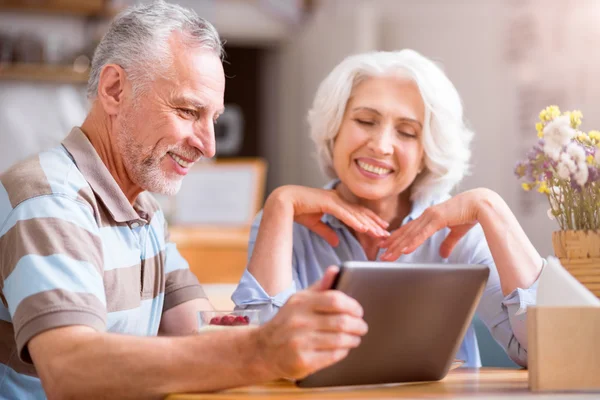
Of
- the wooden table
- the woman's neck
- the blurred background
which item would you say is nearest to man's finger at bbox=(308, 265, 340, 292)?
the wooden table

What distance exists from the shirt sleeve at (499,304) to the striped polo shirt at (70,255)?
60 centimetres

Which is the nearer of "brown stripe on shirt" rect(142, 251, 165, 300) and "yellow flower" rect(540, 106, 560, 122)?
"yellow flower" rect(540, 106, 560, 122)

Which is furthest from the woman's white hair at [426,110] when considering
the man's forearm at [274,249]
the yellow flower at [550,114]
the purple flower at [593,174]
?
the purple flower at [593,174]

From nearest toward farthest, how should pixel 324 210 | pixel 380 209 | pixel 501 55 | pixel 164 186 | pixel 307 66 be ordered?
1. pixel 164 186
2. pixel 324 210
3. pixel 380 209
4. pixel 501 55
5. pixel 307 66

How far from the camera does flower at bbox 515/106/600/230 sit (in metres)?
1.22

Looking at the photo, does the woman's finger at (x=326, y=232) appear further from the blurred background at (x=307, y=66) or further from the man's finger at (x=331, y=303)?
the blurred background at (x=307, y=66)

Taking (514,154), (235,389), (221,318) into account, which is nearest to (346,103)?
(221,318)

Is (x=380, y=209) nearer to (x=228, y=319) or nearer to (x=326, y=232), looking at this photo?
(x=326, y=232)

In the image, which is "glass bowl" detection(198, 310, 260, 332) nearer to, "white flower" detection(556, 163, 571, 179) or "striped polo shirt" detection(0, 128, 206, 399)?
"striped polo shirt" detection(0, 128, 206, 399)

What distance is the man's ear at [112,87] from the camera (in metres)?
1.40

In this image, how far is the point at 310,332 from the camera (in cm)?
93

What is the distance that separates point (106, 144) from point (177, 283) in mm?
342

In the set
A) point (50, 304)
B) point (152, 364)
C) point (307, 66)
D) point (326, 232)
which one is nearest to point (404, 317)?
point (152, 364)

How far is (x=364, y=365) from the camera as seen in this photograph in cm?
107
